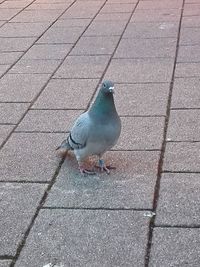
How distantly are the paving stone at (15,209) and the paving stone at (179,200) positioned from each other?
87 cm

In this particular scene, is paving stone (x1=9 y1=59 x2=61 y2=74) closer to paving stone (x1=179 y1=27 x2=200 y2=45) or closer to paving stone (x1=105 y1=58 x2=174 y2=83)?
paving stone (x1=105 y1=58 x2=174 y2=83)

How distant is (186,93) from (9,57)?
274 centimetres

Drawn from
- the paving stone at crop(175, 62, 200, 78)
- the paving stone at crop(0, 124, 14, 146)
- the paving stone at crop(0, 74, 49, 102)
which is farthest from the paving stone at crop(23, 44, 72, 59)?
the paving stone at crop(0, 124, 14, 146)

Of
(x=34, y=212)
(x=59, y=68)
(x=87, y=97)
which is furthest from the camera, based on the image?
(x=59, y=68)

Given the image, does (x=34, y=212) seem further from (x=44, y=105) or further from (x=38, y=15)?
(x=38, y=15)

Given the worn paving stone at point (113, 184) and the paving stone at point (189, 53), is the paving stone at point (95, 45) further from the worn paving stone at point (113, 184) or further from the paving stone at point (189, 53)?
the worn paving stone at point (113, 184)

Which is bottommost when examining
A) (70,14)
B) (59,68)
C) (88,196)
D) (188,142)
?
(70,14)

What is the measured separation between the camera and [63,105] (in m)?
5.99

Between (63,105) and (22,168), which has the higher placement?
(22,168)

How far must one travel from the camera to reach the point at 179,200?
4074 millimetres

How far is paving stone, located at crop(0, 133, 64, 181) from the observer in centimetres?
457

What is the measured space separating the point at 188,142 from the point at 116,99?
1316 millimetres

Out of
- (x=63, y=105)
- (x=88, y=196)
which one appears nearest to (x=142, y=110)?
(x=63, y=105)

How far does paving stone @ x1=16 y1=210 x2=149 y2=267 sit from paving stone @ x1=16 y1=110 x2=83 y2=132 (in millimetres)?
1520
